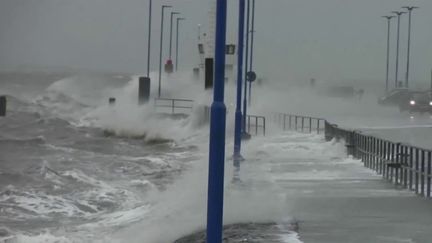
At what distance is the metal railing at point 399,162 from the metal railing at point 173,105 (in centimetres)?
3312

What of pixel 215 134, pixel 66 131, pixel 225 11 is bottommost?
pixel 66 131

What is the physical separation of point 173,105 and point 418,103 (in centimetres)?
2199

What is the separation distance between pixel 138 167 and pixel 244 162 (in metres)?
6.44

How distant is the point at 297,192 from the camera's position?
15641mm

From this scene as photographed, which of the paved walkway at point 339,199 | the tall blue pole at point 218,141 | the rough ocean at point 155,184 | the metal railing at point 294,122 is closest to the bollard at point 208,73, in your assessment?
the rough ocean at point 155,184

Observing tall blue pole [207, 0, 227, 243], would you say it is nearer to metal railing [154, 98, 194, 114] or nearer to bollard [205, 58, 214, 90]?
bollard [205, 58, 214, 90]

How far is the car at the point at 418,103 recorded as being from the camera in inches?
2413

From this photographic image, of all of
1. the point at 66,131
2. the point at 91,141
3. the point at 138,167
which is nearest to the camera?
the point at 138,167

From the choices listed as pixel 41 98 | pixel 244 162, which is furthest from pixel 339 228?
pixel 41 98

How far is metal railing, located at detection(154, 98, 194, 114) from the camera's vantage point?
55041 millimetres

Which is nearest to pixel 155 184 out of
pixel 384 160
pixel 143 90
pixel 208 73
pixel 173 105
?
pixel 384 160

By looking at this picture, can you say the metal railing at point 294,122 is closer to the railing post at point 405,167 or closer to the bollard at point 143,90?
the bollard at point 143,90

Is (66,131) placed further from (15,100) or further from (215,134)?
(215,134)

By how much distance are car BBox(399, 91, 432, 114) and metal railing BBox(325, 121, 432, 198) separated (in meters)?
40.4
